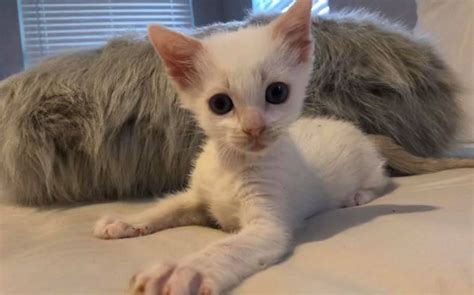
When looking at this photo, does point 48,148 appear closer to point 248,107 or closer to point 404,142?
point 248,107

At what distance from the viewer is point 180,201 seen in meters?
1.04

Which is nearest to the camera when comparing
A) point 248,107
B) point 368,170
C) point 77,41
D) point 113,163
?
point 248,107

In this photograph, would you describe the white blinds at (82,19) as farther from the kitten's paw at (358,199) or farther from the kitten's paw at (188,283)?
the kitten's paw at (188,283)

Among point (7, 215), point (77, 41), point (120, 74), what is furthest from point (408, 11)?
point (77, 41)

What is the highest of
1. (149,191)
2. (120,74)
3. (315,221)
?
(120,74)

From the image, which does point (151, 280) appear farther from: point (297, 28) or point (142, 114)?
point (142, 114)

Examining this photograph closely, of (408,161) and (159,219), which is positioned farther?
(408,161)

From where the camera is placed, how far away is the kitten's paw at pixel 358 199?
1.10 m

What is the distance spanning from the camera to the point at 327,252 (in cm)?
75

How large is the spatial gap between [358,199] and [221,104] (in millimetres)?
434

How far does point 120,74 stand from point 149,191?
315 millimetres

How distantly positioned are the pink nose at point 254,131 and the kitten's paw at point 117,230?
0.31 meters

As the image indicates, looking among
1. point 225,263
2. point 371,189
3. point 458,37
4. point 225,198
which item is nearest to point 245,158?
point 225,198

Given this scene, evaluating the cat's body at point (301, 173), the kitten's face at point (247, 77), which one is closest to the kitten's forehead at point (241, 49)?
the kitten's face at point (247, 77)
